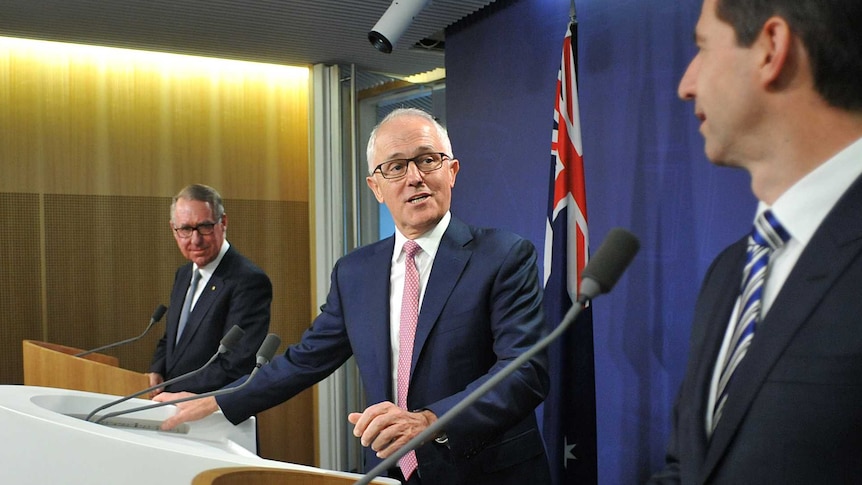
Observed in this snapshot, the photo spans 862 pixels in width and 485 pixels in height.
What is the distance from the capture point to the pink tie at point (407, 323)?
1951mm

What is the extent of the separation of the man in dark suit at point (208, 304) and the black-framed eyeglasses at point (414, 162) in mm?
1455

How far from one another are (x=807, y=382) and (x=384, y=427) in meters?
0.85

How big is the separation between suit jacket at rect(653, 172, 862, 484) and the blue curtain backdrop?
7.17 feet

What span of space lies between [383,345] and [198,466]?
81cm

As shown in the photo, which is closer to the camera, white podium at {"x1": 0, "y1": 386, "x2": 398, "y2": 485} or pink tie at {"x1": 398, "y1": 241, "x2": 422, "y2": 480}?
white podium at {"x1": 0, "y1": 386, "x2": 398, "y2": 485}

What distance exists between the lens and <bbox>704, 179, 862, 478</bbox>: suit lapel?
2.85 feet

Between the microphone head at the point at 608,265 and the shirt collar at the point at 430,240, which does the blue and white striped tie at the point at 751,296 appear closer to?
the microphone head at the point at 608,265

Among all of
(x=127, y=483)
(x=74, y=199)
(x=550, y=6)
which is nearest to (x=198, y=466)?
(x=127, y=483)

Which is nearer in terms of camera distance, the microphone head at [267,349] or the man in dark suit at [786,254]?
the man in dark suit at [786,254]

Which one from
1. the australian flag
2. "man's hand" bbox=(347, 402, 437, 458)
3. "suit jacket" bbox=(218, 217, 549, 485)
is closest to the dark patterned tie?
"suit jacket" bbox=(218, 217, 549, 485)

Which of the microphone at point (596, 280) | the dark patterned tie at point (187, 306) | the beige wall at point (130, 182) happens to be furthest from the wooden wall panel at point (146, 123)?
the microphone at point (596, 280)

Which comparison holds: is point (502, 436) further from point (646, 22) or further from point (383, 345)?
point (646, 22)

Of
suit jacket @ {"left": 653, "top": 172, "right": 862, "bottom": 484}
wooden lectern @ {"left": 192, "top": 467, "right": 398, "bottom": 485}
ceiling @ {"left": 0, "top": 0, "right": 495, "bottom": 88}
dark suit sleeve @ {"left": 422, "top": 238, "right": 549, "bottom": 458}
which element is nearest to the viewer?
suit jacket @ {"left": 653, "top": 172, "right": 862, "bottom": 484}

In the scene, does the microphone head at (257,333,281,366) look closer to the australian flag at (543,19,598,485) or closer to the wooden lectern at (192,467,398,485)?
the wooden lectern at (192,467,398,485)
